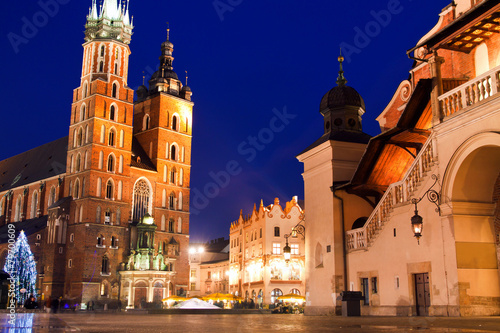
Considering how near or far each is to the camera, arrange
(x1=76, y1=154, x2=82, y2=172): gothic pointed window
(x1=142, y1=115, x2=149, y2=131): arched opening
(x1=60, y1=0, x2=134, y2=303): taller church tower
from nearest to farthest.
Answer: (x1=60, y1=0, x2=134, y2=303): taller church tower < (x1=76, y1=154, x2=82, y2=172): gothic pointed window < (x1=142, y1=115, x2=149, y2=131): arched opening

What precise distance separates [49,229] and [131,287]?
33.6 ft

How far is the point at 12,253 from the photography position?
50.9 meters

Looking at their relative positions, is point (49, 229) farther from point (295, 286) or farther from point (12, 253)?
point (295, 286)

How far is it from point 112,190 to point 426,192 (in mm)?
43980

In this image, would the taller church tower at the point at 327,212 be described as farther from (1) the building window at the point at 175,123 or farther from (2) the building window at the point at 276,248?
(1) the building window at the point at 175,123

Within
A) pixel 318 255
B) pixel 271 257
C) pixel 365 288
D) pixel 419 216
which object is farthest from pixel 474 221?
pixel 271 257

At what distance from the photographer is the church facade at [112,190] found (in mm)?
52594

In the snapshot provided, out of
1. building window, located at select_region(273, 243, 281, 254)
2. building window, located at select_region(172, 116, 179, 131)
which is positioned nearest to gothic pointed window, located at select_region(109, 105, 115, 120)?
building window, located at select_region(172, 116, 179, 131)

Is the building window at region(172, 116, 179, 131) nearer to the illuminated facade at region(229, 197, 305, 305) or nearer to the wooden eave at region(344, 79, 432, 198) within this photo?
the illuminated facade at region(229, 197, 305, 305)

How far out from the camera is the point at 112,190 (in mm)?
55094

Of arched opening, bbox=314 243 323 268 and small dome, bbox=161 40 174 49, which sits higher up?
small dome, bbox=161 40 174 49

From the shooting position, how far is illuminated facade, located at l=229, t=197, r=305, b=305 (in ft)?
187

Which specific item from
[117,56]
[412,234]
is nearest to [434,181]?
[412,234]

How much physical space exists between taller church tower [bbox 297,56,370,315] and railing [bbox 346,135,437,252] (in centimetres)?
88
